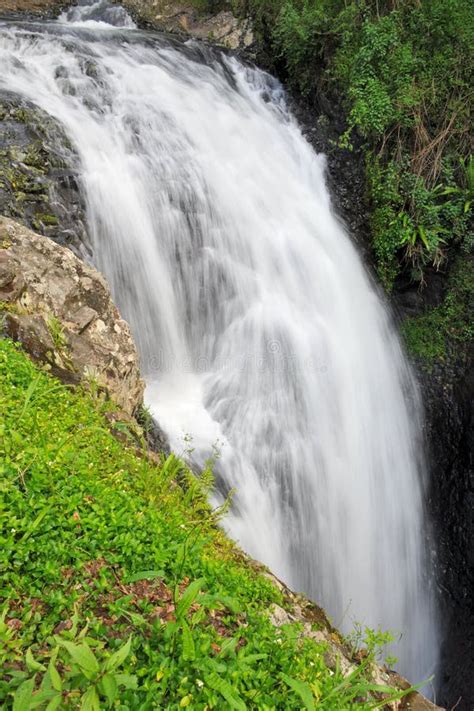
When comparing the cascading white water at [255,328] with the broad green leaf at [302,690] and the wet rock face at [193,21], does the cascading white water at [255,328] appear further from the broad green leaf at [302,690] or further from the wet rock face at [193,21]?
the wet rock face at [193,21]

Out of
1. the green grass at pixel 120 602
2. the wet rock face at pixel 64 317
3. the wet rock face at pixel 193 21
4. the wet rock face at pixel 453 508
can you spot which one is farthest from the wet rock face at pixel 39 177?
the wet rock face at pixel 193 21

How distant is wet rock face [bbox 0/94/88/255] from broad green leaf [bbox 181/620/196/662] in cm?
446

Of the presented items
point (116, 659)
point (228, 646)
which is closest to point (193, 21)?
point (228, 646)

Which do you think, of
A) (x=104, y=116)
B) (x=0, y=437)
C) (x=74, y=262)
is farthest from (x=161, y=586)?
(x=104, y=116)

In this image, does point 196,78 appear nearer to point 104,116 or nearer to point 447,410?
point 104,116

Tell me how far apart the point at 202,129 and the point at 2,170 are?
392 cm

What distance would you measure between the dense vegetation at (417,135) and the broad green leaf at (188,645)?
751cm

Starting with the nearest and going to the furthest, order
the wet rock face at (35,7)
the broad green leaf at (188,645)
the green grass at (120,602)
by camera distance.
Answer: the green grass at (120,602), the broad green leaf at (188,645), the wet rock face at (35,7)

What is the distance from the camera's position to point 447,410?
26.0 feet

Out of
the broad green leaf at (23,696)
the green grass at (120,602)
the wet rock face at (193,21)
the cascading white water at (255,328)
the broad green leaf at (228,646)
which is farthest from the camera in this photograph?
the wet rock face at (193,21)

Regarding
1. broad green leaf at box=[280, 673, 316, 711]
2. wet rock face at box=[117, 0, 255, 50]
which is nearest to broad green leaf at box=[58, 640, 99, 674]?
broad green leaf at box=[280, 673, 316, 711]

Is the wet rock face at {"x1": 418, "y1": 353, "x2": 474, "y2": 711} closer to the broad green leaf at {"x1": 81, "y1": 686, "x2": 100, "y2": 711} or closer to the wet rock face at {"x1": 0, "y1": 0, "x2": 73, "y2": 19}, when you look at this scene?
the broad green leaf at {"x1": 81, "y1": 686, "x2": 100, "y2": 711}

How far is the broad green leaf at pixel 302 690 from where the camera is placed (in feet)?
5.92

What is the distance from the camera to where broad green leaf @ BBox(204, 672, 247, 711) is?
1.67m
